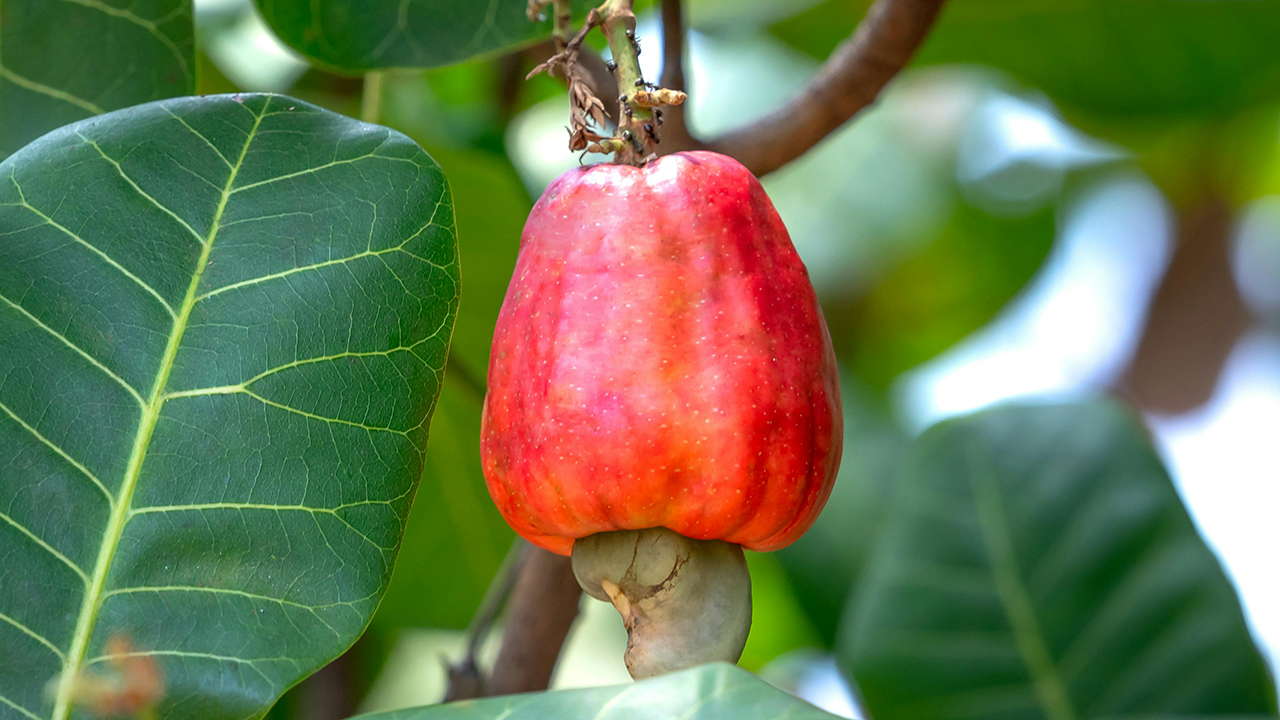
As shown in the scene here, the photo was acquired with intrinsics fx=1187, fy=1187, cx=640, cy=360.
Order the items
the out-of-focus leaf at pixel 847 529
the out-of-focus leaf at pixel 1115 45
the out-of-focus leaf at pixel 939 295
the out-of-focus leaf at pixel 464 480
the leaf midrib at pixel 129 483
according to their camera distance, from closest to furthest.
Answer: the leaf midrib at pixel 129 483 < the out-of-focus leaf at pixel 464 480 < the out-of-focus leaf at pixel 847 529 < the out-of-focus leaf at pixel 1115 45 < the out-of-focus leaf at pixel 939 295

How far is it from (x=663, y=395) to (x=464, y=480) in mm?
838

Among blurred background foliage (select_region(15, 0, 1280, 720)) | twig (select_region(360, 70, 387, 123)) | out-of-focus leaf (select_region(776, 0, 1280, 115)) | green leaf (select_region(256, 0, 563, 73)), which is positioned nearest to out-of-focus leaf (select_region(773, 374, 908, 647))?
blurred background foliage (select_region(15, 0, 1280, 720))

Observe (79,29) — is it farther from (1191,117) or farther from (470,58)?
(1191,117)

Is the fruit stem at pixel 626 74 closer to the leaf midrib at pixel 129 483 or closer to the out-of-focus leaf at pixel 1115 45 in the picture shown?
the leaf midrib at pixel 129 483

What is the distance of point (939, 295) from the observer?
78.7 inches

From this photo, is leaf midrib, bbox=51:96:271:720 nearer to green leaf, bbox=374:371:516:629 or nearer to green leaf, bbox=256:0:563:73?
green leaf, bbox=256:0:563:73

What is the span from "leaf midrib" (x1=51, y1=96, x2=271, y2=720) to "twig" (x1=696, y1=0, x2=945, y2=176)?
0.39 m

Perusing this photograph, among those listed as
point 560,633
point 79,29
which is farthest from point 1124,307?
point 79,29

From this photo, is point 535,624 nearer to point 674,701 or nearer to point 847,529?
point 674,701

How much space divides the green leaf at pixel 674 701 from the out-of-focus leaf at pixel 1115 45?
134cm

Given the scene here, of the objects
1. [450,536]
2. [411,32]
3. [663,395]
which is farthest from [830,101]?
[450,536]

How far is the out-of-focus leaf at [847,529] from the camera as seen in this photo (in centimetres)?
153

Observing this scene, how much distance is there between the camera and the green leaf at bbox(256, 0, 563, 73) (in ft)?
2.51

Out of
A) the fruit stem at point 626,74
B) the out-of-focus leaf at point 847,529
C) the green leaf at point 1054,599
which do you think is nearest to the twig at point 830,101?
the fruit stem at point 626,74
